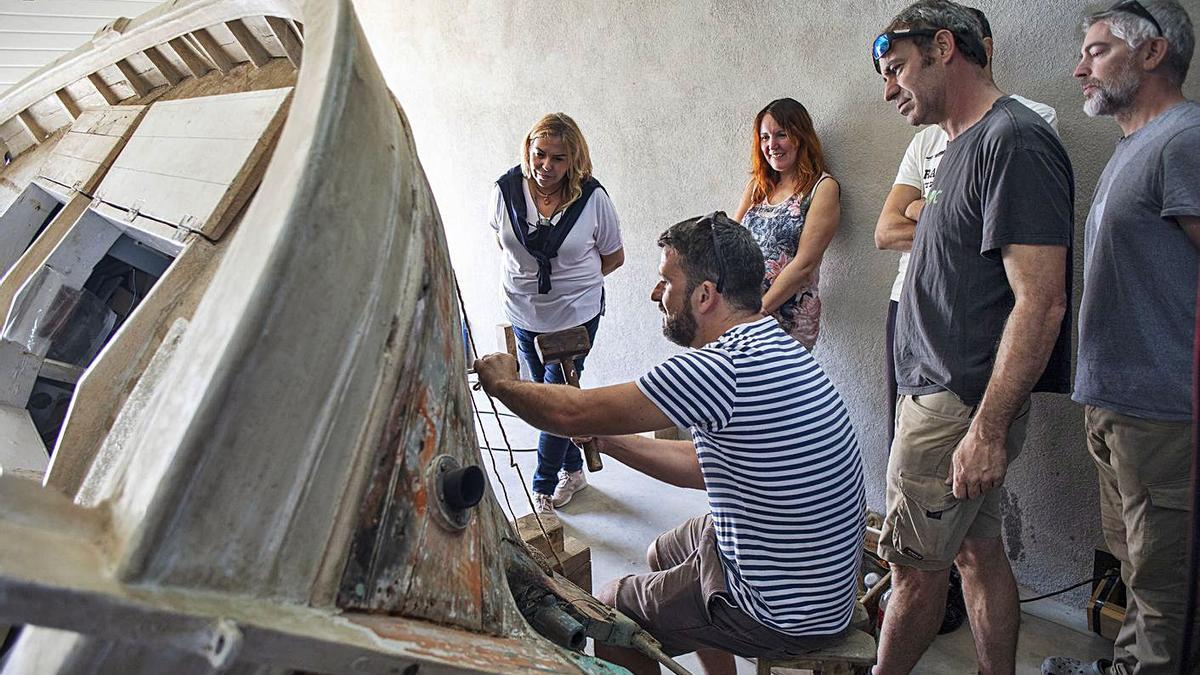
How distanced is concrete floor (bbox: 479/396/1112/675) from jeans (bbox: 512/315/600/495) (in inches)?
4.9

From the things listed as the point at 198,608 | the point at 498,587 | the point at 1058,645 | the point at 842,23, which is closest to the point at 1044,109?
the point at 842,23

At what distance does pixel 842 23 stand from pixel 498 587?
2908 millimetres

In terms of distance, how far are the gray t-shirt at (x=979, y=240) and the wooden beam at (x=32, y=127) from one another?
3.20m

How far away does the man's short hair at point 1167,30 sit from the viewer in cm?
210

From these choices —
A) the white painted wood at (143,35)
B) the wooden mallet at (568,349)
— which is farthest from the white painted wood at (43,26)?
the wooden mallet at (568,349)

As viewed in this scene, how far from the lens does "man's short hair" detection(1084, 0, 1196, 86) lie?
210cm

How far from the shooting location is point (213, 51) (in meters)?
2.37

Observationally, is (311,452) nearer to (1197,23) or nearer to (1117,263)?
(1117,263)

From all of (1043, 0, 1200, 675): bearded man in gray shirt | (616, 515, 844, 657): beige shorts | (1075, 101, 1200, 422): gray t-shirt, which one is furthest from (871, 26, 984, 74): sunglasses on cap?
(616, 515, 844, 657): beige shorts

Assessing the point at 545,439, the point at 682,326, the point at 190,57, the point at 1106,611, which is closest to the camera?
the point at 682,326

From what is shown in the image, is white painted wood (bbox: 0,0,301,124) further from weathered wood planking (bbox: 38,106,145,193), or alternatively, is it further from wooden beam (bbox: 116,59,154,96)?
weathered wood planking (bbox: 38,106,145,193)

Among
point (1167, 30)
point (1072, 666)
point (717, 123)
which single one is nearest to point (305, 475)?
point (1167, 30)

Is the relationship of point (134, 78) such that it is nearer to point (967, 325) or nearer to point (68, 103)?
point (68, 103)

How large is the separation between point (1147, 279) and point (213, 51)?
2.68 metres
